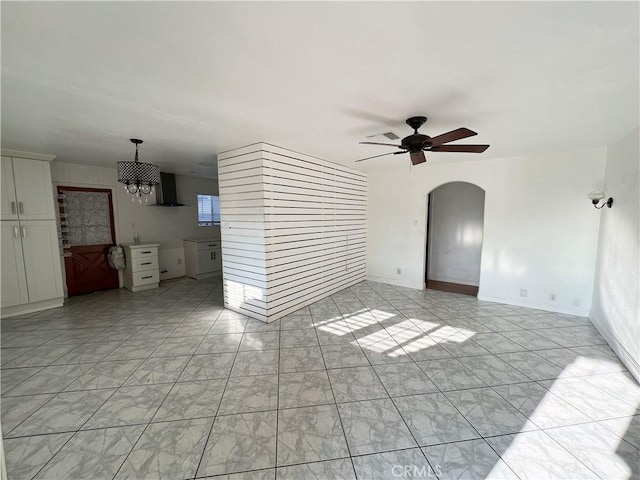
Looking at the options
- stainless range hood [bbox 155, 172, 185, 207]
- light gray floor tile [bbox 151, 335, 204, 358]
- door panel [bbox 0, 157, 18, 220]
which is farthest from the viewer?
stainless range hood [bbox 155, 172, 185, 207]

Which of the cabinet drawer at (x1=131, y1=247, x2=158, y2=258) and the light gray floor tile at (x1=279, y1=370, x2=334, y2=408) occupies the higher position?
the cabinet drawer at (x1=131, y1=247, x2=158, y2=258)

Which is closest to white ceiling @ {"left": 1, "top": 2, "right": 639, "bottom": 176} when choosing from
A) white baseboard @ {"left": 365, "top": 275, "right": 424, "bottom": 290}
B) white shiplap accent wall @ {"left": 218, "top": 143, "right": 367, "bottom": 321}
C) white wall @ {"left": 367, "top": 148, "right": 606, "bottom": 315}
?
white shiplap accent wall @ {"left": 218, "top": 143, "right": 367, "bottom": 321}

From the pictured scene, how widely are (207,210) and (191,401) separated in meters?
5.65

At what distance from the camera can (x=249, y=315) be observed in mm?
3889

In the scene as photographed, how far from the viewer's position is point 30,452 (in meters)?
Result: 1.69

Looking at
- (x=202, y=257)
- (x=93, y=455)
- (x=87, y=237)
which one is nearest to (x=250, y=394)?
(x=93, y=455)

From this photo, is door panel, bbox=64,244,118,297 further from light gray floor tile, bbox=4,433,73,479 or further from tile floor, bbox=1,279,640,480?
light gray floor tile, bbox=4,433,73,479

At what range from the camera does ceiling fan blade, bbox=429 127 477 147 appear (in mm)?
2121

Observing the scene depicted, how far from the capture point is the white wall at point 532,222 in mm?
3843

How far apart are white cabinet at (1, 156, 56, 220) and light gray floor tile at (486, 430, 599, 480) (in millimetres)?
6407

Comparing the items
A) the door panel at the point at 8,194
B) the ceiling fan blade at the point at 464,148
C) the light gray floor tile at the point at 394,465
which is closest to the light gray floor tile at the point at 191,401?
the light gray floor tile at the point at 394,465

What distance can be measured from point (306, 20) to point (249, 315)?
11.8 ft

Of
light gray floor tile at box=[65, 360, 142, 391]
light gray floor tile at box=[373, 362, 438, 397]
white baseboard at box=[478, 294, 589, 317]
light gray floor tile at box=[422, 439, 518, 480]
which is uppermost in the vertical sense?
white baseboard at box=[478, 294, 589, 317]

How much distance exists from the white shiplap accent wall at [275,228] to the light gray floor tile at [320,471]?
85.2 inches
